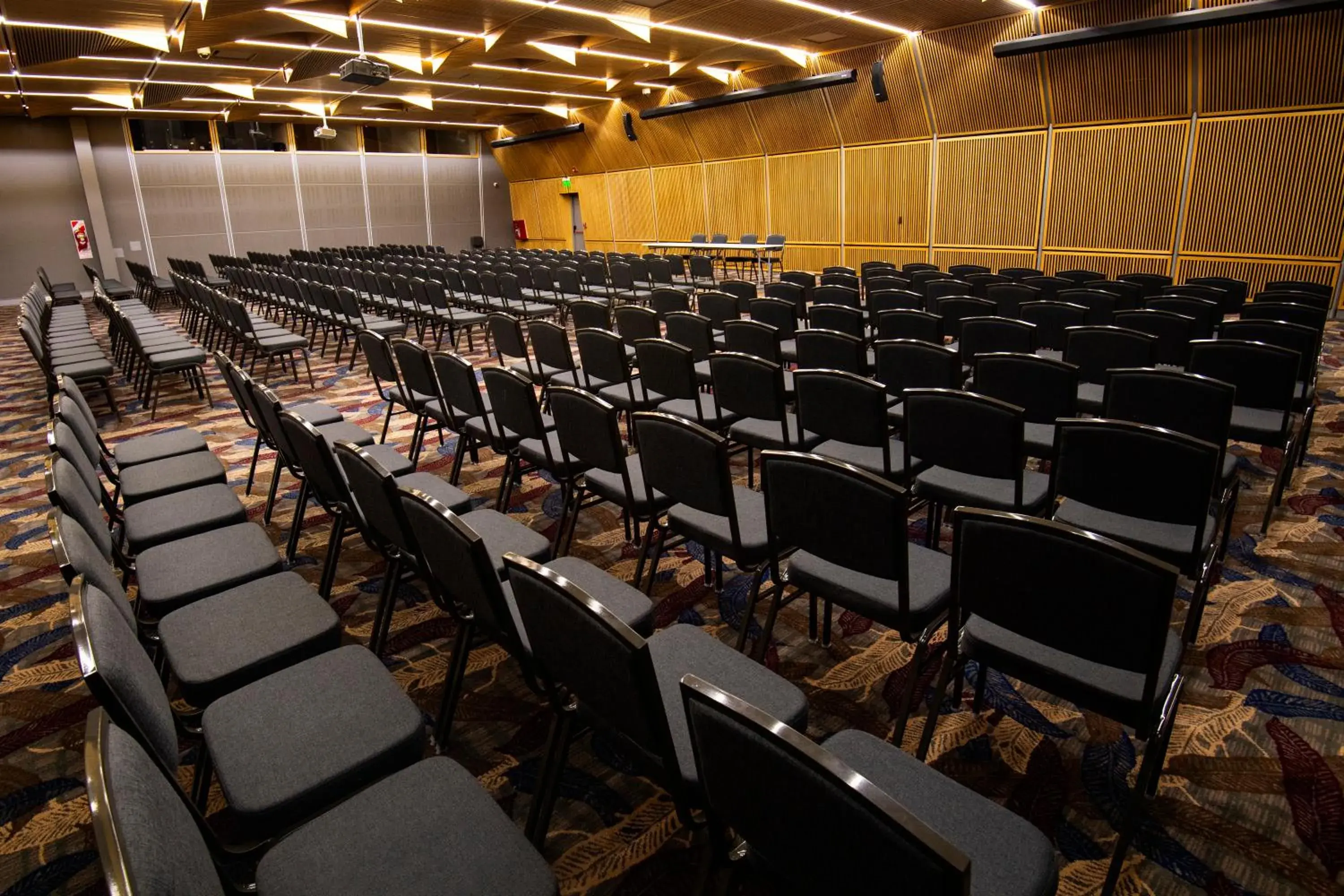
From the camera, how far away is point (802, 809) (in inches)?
49.7

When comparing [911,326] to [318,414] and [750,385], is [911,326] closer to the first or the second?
[750,385]

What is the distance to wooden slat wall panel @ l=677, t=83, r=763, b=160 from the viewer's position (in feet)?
55.6

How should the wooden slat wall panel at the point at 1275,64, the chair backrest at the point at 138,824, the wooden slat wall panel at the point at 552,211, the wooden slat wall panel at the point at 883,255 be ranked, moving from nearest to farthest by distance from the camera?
the chair backrest at the point at 138,824, the wooden slat wall panel at the point at 1275,64, the wooden slat wall panel at the point at 883,255, the wooden slat wall panel at the point at 552,211

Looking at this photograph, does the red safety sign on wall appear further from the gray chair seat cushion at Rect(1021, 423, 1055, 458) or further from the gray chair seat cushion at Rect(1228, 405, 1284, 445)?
the gray chair seat cushion at Rect(1228, 405, 1284, 445)

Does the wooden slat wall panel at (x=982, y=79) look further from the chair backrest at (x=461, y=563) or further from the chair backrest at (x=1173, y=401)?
the chair backrest at (x=461, y=563)

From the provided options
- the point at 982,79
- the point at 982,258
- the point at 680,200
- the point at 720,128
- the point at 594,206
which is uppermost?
the point at 720,128

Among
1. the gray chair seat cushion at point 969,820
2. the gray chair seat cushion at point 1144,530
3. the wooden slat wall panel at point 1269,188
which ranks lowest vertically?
the gray chair seat cushion at point 969,820

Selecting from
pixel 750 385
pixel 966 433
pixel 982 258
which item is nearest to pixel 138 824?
pixel 966 433

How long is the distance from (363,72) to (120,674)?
10747mm

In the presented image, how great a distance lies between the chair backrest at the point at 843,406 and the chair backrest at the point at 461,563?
6.91ft

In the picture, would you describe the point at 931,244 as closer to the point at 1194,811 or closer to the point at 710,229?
the point at 710,229

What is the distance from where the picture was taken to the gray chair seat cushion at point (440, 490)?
3.48 meters

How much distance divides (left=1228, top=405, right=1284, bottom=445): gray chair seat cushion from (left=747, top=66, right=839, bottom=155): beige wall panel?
12950 millimetres

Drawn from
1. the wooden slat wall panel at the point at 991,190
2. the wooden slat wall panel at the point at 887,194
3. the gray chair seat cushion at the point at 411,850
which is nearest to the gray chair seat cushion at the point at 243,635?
the gray chair seat cushion at the point at 411,850
